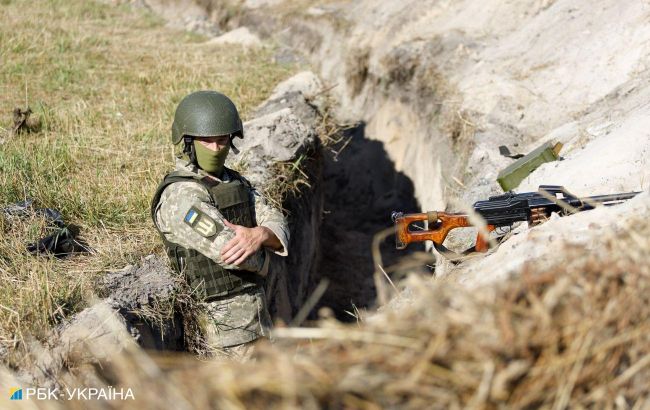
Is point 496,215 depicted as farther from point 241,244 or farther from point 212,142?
point 212,142

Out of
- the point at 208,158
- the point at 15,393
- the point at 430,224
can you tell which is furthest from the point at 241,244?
the point at 15,393

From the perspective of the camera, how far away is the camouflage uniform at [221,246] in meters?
4.09

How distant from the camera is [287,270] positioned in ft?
23.0

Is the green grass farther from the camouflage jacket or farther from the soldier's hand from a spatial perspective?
the soldier's hand

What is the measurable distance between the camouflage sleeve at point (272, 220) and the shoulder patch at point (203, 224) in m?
0.48

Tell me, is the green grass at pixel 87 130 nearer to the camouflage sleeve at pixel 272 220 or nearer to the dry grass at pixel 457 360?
the camouflage sleeve at pixel 272 220

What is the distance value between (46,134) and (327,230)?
14.9 ft

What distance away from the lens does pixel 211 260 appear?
14.3 feet

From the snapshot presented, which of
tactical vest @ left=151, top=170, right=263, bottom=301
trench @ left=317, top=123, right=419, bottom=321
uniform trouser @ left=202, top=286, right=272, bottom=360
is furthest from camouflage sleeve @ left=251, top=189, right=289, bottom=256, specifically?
trench @ left=317, top=123, right=419, bottom=321

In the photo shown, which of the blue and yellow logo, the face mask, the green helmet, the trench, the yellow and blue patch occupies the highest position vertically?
the green helmet

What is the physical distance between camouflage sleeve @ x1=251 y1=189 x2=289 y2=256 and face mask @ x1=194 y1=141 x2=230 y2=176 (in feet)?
1.35

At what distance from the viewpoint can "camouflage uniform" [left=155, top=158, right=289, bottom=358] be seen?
409 cm

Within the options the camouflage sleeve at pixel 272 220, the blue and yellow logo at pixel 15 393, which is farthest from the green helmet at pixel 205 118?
the blue and yellow logo at pixel 15 393

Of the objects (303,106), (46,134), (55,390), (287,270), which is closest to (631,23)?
(303,106)
